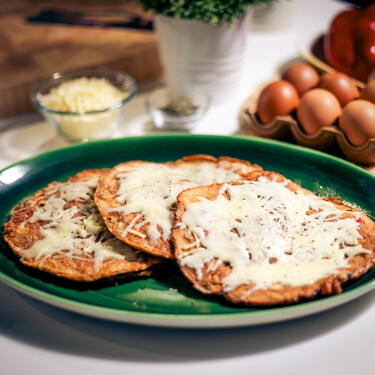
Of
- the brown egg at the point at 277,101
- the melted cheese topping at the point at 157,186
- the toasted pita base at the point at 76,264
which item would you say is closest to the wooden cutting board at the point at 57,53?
the brown egg at the point at 277,101

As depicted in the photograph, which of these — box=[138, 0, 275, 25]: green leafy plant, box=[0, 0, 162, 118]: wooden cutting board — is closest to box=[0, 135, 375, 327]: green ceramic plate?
box=[138, 0, 275, 25]: green leafy plant

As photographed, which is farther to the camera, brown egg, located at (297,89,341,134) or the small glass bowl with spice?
the small glass bowl with spice

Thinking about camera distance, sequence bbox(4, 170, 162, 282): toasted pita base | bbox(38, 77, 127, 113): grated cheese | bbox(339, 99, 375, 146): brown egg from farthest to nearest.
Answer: bbox(38, 77, 127, 113): grated cheese < bbox(339, 99, 375, 146): brown egg < bbox(4, 170, 162, 282): toasted pita base

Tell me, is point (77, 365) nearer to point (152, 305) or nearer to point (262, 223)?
point (152, 305)

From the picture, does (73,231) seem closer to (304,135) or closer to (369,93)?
(304,135)

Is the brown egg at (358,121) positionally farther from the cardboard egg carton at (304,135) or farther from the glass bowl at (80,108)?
the glass bowl at (80,108)

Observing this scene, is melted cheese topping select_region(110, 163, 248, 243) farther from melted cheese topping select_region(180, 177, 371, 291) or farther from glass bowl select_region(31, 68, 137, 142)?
glass bowl select_region(31, 68, 137, 142)
